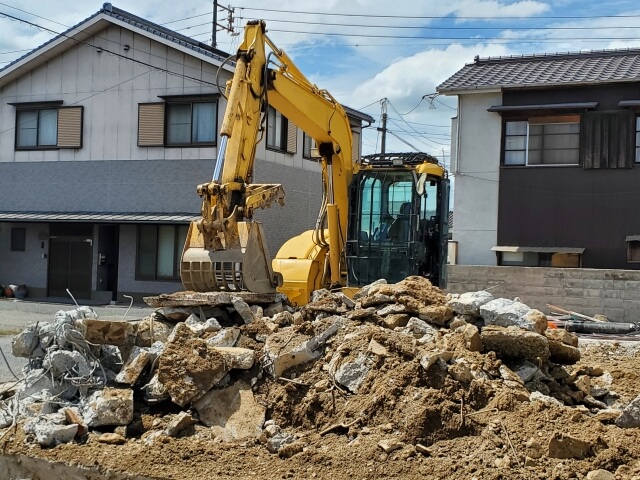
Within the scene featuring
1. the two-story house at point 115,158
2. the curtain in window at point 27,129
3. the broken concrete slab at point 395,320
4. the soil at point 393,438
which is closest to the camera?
the soil at point 393,438

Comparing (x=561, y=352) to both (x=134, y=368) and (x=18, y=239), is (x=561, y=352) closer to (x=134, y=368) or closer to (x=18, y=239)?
(x=134, y=368)

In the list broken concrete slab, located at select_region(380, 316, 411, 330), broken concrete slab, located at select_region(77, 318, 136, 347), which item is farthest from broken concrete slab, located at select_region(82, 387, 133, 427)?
broken concrete slab, located at select_region(380, 316, 411, 330)

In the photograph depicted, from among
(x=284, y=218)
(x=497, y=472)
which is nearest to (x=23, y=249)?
(x=284, y=218)

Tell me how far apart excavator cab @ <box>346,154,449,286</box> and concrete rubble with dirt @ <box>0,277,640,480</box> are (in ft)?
8.48

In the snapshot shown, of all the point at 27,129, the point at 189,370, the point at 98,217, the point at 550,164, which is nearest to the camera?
the point at 189,370

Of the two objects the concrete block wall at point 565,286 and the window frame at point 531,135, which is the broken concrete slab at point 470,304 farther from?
the window frame at point 531,135

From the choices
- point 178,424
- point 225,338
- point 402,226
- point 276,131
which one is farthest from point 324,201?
point 276,131

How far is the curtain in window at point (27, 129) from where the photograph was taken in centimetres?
2117

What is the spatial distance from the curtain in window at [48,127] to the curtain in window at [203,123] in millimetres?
4659

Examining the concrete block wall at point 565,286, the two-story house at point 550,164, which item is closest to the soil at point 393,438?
the concrete block wall at point 565,286

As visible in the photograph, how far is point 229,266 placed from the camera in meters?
8.47

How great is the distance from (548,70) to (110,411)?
16.3 meters

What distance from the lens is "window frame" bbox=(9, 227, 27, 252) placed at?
21953 mm

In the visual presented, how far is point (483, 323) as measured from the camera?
23.9 feet
